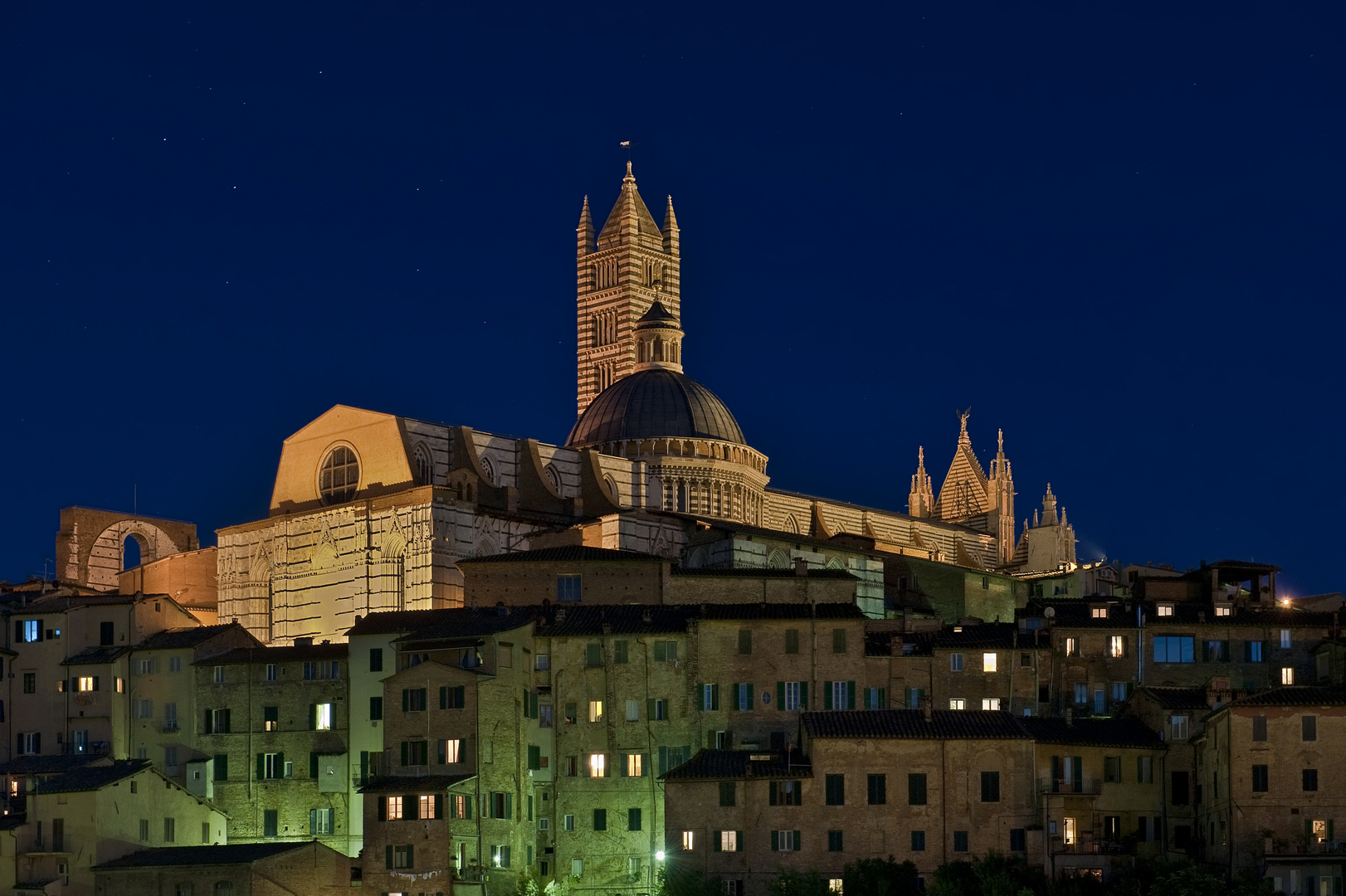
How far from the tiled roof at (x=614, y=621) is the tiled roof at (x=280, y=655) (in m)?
5.96

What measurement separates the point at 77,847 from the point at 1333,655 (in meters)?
33.6

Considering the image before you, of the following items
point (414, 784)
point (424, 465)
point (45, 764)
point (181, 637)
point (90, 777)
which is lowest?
point (414, 784)

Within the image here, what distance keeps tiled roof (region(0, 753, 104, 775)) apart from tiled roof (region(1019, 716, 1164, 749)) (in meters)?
25.3

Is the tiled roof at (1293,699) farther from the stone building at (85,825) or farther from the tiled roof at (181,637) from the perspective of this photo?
the tiled roof at (181,637)

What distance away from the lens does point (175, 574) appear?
3514 inches

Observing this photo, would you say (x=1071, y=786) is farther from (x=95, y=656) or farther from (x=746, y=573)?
(x=95, y=656)

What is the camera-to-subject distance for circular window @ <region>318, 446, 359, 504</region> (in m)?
84.6

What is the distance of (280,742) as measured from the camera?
65.3m

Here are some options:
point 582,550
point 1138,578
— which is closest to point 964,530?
point 1138,578

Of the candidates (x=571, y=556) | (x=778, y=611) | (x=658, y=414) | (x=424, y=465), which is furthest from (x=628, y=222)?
(x=778, y=611)

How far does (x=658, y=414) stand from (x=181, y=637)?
116ft

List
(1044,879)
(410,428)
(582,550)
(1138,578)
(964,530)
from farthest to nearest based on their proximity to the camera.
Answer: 1. (964,530)
2. (410,428)
3. (1138,578)
4. (582,550)
5. (1044,879)

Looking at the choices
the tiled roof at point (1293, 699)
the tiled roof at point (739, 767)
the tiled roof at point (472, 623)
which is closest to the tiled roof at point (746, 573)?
the tiled roof at point (472, 623)

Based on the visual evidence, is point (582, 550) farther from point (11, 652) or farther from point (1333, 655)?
point (1333, 655)
